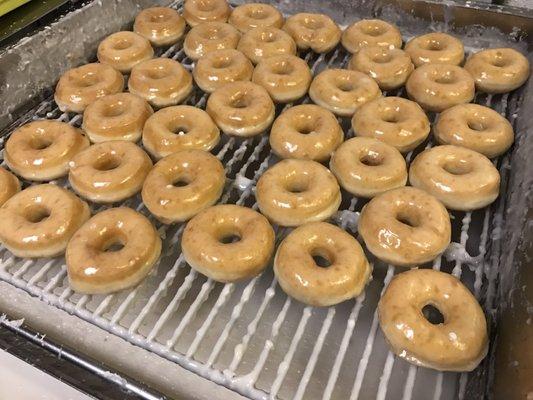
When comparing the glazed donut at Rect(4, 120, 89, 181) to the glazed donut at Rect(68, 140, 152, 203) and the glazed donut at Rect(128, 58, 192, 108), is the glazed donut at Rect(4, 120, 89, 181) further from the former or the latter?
the glazed donut at Rect(128, 58, 192, 108)

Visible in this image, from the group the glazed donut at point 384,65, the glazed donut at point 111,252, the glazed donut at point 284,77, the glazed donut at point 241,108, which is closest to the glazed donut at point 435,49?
the glazed donut at point 384,65

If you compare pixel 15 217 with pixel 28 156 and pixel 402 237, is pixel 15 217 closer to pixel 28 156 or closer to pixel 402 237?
pixel 28 156

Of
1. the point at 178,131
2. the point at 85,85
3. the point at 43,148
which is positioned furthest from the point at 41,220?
the point at 85,85

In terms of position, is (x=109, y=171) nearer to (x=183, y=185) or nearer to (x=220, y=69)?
(x=183, y=185)

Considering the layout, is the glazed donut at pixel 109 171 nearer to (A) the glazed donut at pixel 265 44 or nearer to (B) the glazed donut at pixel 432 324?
(A) the glazed donut at pixel 265 44

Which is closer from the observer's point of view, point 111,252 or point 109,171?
point 111,252

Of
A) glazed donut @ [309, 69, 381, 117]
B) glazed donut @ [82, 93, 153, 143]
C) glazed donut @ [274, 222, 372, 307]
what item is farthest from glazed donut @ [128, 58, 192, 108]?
glazed donut @ [274, 222, 372, 307]
